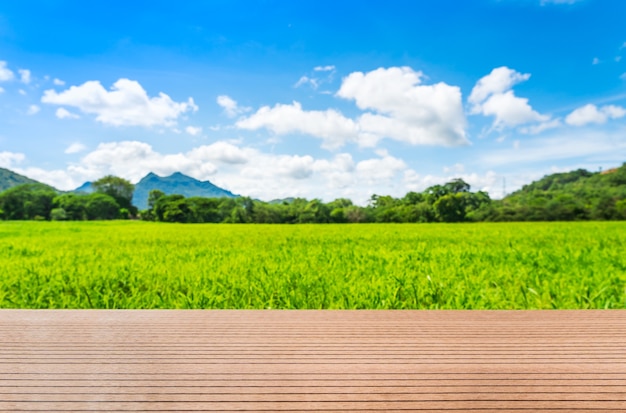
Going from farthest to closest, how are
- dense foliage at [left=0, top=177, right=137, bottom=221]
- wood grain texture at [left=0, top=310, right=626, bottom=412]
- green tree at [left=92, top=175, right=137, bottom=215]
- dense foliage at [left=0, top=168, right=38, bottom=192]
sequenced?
1. dense foliage at [left=0, top=168, right=38, bottom=192]
2. green tree at [left=92, top=175, right=137, bottom=215]
3. dense foliage at [left=0, top=177, right=137, bottom=221]
4. wood grain texture at [left=0, top=310, right=626, bottom=412]

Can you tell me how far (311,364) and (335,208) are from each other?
33.1 metres

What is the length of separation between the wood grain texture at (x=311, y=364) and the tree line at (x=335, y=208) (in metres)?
27.5

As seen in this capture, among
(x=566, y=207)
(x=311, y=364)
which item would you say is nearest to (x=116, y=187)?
(x=566, y=207)

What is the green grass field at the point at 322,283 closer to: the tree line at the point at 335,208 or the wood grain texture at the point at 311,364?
the wood grain texture at the point at 311,364

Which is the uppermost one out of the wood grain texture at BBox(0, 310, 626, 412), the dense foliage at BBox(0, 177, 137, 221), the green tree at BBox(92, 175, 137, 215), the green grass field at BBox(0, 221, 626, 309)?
the green tree at BBox(92, 175, 137, 215)

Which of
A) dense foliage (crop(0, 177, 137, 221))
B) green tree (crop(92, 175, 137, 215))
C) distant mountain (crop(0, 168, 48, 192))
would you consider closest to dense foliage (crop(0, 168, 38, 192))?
distant mountain (crop(0, 168, 48, 192))

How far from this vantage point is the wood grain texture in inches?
54.2

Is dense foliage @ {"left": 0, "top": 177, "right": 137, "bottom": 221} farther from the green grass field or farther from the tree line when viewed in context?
the green grass field

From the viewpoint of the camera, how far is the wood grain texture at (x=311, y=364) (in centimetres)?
138

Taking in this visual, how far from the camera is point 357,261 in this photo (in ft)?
20.0

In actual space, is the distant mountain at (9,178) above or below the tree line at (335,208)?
above

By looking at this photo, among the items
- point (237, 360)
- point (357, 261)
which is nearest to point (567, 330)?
point (237, 360)

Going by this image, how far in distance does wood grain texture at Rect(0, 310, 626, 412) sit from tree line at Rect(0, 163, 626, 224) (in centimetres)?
2753

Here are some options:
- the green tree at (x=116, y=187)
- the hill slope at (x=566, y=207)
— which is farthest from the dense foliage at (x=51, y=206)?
the hill slope at (x=566, y=207)
